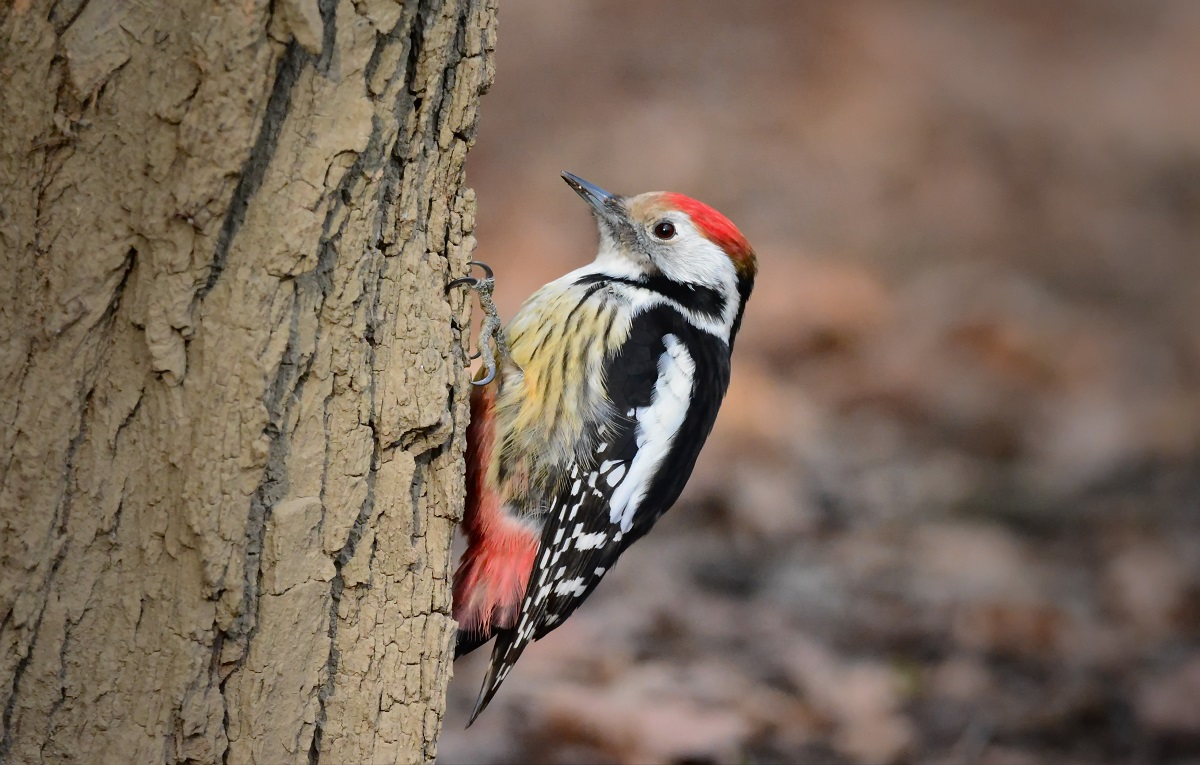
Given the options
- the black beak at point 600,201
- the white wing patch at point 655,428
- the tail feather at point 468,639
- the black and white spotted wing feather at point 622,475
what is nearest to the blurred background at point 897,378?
the tail feather at point 468,639

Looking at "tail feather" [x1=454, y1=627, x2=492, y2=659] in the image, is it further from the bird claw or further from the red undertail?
the bird claw

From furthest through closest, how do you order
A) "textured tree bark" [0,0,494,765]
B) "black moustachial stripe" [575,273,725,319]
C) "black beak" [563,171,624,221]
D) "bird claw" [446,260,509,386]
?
Result: 1. "black beak" [563,171,624,221]
2. "black moustachial stripe" [575,273,725,319]
3. "bird claw" [446,260,509,386]
4. "textured tree bark" [0,0,494,765]

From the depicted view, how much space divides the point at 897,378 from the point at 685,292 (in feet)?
8.18

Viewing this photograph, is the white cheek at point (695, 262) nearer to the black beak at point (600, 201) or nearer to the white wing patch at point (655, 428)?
the black beak at point (600, 201)

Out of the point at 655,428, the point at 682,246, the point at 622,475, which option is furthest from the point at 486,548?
the point at 682,246

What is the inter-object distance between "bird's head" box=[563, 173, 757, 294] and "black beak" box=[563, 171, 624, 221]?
27mm

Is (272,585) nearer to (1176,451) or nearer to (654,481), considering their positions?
(654,481)

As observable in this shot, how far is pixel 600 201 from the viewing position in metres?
3.04

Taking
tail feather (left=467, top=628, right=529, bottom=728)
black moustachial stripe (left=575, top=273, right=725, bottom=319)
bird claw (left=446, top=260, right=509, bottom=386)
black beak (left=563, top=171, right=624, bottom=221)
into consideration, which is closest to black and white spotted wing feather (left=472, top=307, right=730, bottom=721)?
tail feather (left=467, top=628, right=529, bottom=728)

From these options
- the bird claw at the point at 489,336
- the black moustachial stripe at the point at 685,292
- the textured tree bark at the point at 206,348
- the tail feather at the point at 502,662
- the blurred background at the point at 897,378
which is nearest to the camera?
the textured tree bark at the point at 206,348

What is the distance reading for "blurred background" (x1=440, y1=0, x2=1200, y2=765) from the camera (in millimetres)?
3475

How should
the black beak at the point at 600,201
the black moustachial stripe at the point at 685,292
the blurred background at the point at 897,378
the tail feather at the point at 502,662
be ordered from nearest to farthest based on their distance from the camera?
the tail feather at the point at 502,662
the black moustachial stripe at the point at 685,292
the black beak at the point at 600,201
the blurred background at the point at 897,378

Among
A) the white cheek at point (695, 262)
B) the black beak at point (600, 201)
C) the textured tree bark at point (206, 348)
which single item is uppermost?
the black beak at point (600, 201)

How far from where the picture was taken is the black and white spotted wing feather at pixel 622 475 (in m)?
2.54
